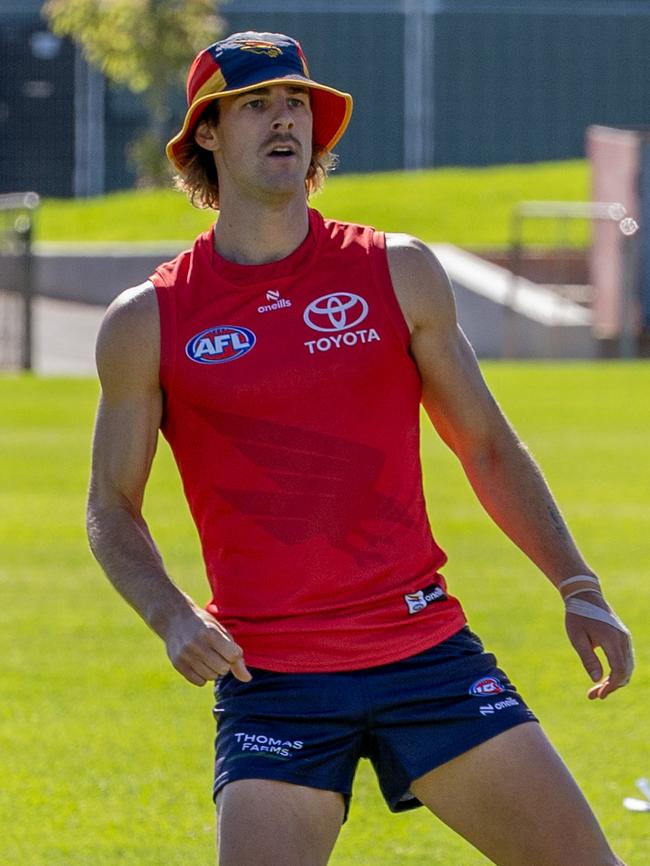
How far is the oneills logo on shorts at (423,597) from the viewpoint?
4.36 meters

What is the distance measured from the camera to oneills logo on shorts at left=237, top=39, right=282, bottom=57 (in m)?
4.50

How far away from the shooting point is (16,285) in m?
29.2

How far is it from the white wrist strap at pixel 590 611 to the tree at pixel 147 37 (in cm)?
4224

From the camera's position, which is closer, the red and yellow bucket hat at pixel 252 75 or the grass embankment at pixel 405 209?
the red and yellow bucket hat at pixel 252 75

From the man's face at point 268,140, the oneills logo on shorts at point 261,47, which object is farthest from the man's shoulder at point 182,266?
the oneills logo on shorts at point 261,47

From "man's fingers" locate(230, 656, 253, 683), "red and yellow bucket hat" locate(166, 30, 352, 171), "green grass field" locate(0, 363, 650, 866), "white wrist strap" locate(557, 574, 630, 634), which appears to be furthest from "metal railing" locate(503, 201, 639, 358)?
"man's fingers" locate(230, 656, 253, 683)

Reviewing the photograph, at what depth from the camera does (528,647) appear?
9.58 metres

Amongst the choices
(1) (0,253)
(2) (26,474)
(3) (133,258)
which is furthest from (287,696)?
(3) (133,258)

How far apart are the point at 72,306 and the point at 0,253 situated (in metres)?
8.07

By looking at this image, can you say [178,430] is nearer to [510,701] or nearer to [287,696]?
[287,696]

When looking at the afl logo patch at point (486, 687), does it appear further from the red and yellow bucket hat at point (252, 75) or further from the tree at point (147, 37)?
the tree at point (147, 37)

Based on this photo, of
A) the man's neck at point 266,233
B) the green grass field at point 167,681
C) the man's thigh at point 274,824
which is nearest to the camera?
the man's thigh at point 274,824

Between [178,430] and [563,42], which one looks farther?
[563,42]

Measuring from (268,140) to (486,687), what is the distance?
1317mm
